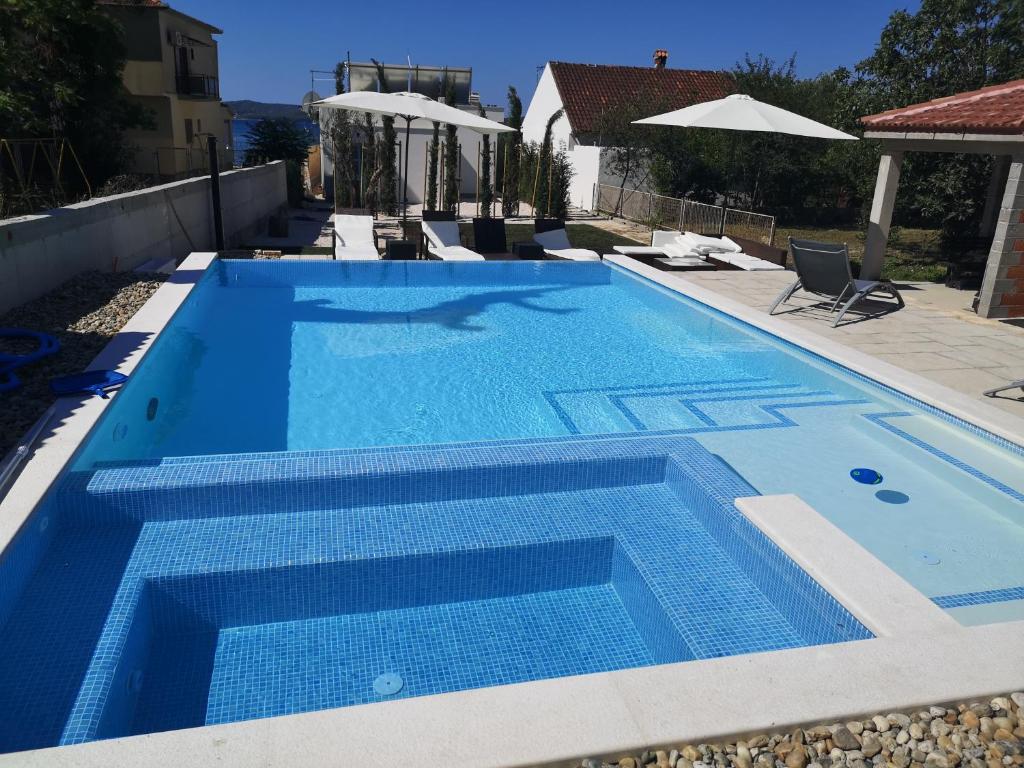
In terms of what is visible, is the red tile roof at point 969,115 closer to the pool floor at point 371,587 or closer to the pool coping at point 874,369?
the pool coping at point 874,369

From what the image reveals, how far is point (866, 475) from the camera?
5.71m

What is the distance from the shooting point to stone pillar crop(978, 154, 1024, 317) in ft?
29.8

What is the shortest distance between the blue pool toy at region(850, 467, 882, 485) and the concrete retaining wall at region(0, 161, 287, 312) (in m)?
Answer: 7.68

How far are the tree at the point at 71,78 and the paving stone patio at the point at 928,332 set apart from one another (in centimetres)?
1253

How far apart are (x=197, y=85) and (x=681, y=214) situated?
18746mm

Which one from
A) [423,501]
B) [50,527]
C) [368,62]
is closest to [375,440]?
[423,501]

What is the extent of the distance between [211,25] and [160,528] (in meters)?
30.5

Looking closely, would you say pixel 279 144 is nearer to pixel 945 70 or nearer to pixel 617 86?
pixel 617 86

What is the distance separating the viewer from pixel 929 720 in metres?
2.72

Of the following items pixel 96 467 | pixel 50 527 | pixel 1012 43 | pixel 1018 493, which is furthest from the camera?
pixel 1012 43

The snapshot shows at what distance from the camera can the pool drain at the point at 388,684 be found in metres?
3.46

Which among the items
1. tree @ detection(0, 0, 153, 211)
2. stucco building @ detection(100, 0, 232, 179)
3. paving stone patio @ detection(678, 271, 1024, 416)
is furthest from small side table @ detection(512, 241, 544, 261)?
stucco building @ detection(100, 0, 232, 179)

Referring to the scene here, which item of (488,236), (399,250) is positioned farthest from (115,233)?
(488,236)

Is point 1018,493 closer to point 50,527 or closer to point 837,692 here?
point 837,692
